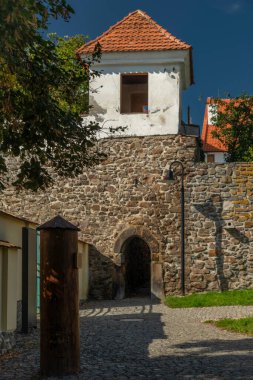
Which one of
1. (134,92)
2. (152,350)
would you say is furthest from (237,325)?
(134,92)

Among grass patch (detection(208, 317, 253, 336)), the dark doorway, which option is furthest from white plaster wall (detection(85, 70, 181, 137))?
grass patch (detection(208, 317, 253, 336))

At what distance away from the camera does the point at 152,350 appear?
8141 mm

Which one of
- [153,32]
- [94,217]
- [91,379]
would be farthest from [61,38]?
[91,379]

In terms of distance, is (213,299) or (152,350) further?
(213,299)

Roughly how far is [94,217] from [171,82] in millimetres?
4707

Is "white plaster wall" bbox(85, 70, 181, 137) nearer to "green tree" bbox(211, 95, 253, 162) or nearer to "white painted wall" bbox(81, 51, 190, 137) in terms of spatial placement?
"white painted wall" bbox(81, 51, 190, 137)

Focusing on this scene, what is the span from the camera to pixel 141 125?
61.8ft

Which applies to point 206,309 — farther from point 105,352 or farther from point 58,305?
point 58,305

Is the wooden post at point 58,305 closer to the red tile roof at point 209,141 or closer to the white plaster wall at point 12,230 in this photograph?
the white plaster wall at point 12,230

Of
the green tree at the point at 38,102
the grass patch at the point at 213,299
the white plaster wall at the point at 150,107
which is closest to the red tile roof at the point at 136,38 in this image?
the white plaster wall at the point at 150,107

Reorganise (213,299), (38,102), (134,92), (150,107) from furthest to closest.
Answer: (134,92), (150,107), (213,299), (38,102)

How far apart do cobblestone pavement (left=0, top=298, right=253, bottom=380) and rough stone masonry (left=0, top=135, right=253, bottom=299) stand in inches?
195

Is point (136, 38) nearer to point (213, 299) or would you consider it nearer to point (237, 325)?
point (213, 299)

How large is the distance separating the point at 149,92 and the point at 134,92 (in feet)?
8.72
